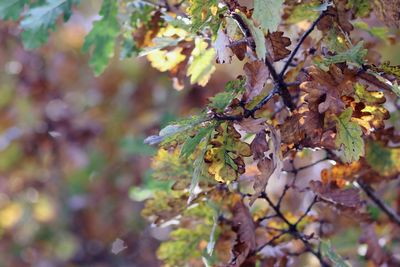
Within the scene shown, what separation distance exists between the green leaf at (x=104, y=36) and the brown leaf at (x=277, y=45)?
1.82 ft

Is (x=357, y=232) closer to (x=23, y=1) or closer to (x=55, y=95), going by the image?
(x=23, y=1)

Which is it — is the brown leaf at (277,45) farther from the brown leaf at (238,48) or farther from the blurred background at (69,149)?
the blurred background at (69,149)

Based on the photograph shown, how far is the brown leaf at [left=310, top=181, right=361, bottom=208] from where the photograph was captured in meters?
1.54

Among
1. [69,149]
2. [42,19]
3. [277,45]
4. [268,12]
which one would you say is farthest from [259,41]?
[69,149]

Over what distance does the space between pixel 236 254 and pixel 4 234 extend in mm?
3236

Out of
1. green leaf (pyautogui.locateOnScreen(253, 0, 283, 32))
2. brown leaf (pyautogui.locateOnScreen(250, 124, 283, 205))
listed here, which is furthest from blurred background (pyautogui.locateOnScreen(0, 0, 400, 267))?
green leaf (pyautogui.locateOnScreen(253, 0, 283, 32))

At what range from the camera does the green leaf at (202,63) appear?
1594 mm

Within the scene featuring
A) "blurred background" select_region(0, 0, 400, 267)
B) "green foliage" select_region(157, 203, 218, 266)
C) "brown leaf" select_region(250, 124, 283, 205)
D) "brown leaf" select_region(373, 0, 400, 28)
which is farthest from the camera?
"blurred background" select_region(0, 0, 400, 267)

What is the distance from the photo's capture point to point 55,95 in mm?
4332

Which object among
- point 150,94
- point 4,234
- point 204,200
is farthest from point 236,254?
point 4,234

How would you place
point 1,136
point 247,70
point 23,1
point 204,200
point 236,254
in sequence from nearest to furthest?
point 247,70
point 236,254
point 204,200
point 23,1
point 1,136

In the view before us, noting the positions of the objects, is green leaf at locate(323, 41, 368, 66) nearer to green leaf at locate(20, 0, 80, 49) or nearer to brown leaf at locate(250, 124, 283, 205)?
brown leaf at locate(250, 124, 283, 205)

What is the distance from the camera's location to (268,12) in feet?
3.88

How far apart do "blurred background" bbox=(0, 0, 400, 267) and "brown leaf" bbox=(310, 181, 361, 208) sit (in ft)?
7.97
